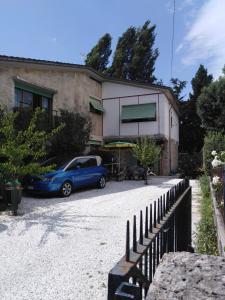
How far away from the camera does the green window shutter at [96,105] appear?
71.8 ft

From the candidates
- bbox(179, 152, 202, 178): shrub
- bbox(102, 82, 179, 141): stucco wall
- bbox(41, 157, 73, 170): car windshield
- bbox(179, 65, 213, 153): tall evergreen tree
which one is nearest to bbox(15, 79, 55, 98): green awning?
bbox(41, 157, 73, 170): car windshield

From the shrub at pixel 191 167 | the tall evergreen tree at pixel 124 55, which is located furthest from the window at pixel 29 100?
the tall evergreen tree at pixel 124 55

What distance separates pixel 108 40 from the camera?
129 ft

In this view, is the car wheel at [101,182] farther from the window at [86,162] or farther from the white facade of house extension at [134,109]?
the white facade of house extension at [134,109]

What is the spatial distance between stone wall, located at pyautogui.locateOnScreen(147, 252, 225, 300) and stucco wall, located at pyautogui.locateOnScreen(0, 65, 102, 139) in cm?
1422

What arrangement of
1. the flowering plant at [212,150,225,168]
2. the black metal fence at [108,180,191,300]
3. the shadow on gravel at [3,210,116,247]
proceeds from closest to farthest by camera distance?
the black metal fence at [108,180,191,300]
the flowering plant at [212,150,225,168]
the shadow on gravel at [3,210,116,247]

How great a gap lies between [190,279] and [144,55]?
129 feet

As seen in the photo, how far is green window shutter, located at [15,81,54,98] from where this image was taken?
15.6 m

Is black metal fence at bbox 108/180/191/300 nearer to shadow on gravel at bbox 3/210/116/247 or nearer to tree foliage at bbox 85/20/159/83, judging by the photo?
shadow on gravel at bbox 3/210/116/247

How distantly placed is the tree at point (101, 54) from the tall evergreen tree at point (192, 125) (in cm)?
1160

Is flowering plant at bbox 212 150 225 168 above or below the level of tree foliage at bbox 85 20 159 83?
below

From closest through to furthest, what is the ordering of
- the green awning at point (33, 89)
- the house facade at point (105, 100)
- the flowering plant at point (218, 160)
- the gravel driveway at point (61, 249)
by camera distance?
the gravel driveway at point (61, 249), the flowering plant at point (218, 160), the green awning at point (33, 89), the house facade at point (105, 100)

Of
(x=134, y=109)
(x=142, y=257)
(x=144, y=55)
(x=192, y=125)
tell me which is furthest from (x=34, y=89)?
(x=144, y=55)

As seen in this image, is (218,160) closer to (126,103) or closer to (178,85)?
(126,103)
